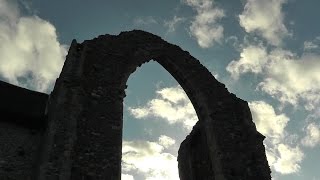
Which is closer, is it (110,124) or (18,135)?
(18,135)

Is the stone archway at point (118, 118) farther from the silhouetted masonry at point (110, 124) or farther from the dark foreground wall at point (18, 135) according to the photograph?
the dark foreground wall at point (18, 135)

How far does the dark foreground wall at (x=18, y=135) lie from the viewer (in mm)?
9984

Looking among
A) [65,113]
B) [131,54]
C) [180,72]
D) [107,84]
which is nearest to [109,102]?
[107,84]

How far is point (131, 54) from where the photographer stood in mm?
13055

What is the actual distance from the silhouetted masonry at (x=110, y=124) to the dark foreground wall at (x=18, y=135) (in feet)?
0.09

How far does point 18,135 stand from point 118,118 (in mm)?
2834

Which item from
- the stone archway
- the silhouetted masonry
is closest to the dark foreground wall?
the silhouetted masonry

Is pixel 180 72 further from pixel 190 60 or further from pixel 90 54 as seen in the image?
pixel 90 54

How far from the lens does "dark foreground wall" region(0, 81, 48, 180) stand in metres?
9.98

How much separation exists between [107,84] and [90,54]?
4.00 feet

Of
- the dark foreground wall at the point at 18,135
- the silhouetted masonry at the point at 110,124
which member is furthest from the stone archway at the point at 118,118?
the dark foreground wall at the point at 18,135

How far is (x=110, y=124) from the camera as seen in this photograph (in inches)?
424

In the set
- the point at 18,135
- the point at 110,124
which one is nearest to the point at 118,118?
the point at 110,124

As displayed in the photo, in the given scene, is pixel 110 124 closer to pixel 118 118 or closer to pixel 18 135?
pixel 118 118
